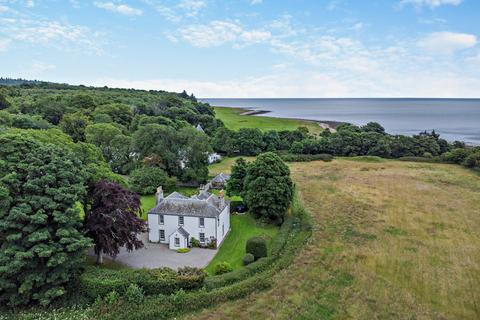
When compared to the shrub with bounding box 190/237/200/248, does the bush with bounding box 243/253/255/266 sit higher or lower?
higher

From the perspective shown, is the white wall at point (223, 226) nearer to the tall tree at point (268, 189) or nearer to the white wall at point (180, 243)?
the white wall at point (180, 243)

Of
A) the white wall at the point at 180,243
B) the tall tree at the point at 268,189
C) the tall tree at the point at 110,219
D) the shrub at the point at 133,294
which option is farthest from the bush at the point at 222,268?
the tall tree at the point at 268,189

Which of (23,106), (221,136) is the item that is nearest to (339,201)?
(221,136)

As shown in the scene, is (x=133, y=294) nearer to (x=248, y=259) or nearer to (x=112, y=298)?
(x=112, y=298)

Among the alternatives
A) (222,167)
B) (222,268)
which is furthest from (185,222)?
(222,167)

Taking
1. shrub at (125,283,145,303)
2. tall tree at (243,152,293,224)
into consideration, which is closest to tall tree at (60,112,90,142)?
tall tree at (243,152,293,224)

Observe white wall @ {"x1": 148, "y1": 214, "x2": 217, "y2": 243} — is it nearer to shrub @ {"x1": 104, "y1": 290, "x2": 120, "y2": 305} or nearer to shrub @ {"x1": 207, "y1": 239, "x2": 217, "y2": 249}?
shrub @ {"x1": 207, "y1": 239, "x2": 217, "y2": 249}
